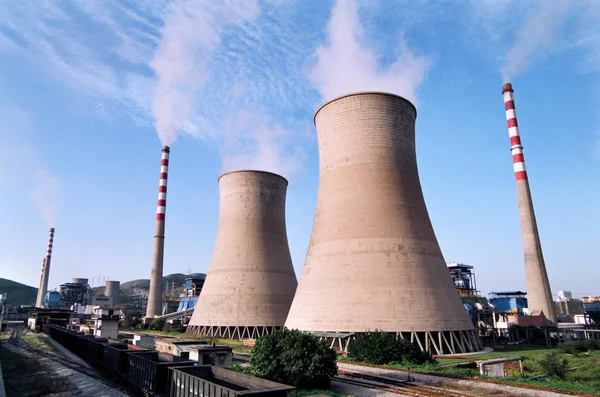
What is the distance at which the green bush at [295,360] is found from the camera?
1188 cm

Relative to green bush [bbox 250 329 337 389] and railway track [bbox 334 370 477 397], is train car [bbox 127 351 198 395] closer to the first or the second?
green bush [bbox 250 329 337 389]

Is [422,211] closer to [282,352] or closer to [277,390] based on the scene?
[282,352]

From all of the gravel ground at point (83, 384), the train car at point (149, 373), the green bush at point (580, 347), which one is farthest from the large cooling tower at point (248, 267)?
the train car at point (149, 373)

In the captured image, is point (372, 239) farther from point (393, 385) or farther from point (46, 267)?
point (46, 267)

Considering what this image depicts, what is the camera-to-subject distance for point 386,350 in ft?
54.8

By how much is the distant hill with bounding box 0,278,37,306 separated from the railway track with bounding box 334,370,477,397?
156 meters

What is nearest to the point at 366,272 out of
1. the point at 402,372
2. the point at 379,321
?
the point at 379,321

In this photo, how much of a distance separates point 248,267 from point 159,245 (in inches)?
881

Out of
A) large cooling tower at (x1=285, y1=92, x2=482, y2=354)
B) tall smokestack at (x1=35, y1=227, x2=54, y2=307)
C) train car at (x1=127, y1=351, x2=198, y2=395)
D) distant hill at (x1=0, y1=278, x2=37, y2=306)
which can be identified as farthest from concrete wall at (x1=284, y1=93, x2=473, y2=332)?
distant hill at (x1=0, y1=278, x2=37, y2=306)

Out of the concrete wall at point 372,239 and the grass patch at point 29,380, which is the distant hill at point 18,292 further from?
the concrete wall at point 372,239

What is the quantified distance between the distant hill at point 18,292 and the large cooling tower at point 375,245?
496ft

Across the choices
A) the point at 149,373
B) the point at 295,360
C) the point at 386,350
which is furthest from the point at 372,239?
the point at 149,373

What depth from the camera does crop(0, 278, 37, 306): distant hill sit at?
14375 cm

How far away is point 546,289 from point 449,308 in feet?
66.1
